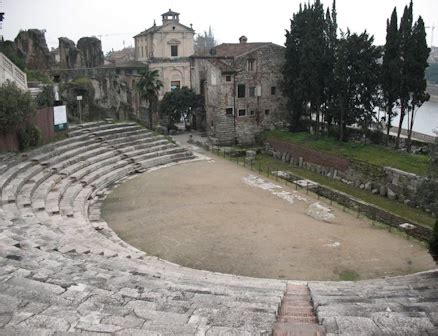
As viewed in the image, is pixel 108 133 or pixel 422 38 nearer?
pixel 422 38

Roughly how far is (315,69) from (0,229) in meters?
26.0

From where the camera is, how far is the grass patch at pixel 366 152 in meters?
25.9

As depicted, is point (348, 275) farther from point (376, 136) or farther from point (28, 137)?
point (376, 136)

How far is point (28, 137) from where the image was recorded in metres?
24.6

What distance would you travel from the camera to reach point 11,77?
2703 centimetres

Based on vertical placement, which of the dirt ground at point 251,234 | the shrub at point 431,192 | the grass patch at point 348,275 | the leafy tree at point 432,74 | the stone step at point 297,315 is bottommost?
the grass patch at point 348,275

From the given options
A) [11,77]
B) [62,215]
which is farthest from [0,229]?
[11,77]

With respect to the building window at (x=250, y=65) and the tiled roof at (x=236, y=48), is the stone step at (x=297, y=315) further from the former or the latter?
the tiled roof at (x=236, y=48)

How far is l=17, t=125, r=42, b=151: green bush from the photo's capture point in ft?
79.7

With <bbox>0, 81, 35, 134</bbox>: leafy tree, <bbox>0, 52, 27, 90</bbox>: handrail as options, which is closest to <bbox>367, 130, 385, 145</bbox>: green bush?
<bbox>0, 81, 35, 134</bbox>: leafy tree

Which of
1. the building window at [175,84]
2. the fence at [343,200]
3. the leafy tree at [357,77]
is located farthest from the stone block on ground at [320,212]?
the building window at [175,84]

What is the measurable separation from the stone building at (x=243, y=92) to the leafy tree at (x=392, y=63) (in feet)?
38.1

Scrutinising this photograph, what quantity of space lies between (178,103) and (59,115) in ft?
50.8

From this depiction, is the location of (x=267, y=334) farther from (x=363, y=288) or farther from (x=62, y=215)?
(x=62, y=215)
